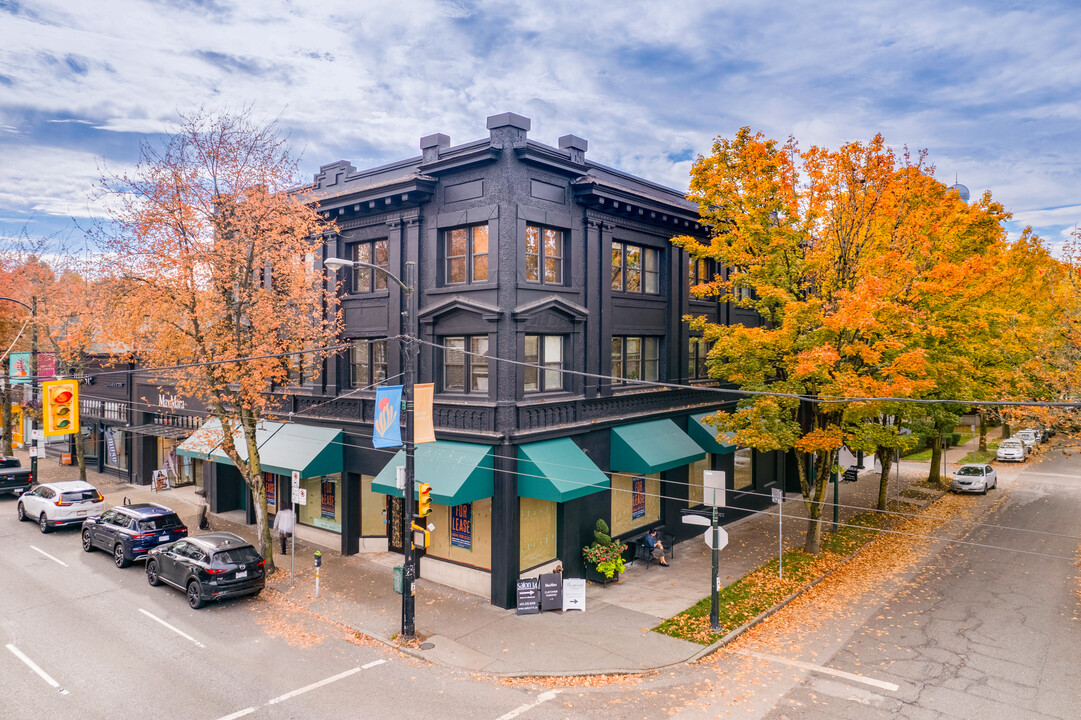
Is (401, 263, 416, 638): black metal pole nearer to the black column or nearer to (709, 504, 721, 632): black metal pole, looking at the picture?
the black column

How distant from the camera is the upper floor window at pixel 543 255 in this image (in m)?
18.4

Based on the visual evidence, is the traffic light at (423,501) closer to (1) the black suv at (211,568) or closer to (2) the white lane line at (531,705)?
(2) the white lane line at (531,705)

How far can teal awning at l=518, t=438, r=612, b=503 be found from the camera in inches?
661

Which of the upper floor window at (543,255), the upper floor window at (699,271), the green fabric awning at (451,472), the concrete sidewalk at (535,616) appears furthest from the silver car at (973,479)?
the green fabric awning at (451,472)

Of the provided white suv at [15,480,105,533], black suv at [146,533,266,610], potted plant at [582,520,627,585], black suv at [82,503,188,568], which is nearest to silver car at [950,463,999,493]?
potted plant at [582,520,627,585]

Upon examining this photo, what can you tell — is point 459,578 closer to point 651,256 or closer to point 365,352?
point 365,352

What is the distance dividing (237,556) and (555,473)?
896 cm

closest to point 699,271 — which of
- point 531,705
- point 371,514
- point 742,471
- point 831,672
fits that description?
point 742,471

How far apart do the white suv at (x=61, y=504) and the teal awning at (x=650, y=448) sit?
20.4 m

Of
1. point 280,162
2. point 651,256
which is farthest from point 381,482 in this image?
point 651,256

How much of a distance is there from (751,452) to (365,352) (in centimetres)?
1794

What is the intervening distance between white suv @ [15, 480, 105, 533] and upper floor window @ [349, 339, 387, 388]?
480 inches

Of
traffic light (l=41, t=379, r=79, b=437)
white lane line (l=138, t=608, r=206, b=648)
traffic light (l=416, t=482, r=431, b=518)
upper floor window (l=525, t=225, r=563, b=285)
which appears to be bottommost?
white lane line (l=138, t=608, r=206, b=648)

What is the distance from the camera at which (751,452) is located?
28812mm
